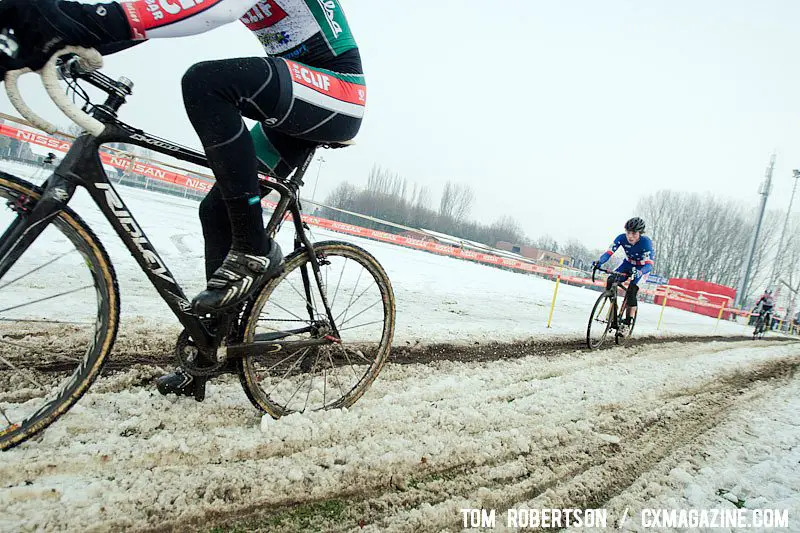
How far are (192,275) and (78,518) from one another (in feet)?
13.3

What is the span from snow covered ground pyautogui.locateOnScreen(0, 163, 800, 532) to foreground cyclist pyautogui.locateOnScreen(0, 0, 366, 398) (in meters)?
0.41

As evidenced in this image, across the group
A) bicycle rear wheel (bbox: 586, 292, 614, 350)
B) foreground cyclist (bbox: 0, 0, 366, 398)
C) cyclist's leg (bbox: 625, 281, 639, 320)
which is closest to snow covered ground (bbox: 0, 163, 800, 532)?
foreground cyclist (bbox: 0, 0, 366, 398)

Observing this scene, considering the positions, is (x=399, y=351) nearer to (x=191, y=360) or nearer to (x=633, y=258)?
(x=191, y=360)

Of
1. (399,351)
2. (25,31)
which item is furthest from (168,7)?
(399,351)

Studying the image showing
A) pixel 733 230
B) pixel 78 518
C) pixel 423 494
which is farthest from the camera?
pixel 733 230

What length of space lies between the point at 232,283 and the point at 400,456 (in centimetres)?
108

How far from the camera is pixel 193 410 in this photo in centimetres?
191

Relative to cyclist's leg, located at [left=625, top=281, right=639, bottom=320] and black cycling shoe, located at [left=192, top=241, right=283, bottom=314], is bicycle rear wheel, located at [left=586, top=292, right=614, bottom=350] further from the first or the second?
black cycling shoe, located at [left=192, top=241, right=283, bottom=314]

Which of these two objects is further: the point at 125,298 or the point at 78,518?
the point at 125,298

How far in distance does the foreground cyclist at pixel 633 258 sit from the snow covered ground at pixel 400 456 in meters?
3.54

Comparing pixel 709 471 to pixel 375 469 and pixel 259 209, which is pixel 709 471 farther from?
pixel 259 209

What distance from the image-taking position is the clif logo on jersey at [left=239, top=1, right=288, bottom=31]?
5.83ft

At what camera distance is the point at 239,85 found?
4.92 feet

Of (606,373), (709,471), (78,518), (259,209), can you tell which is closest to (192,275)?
(259,209)
